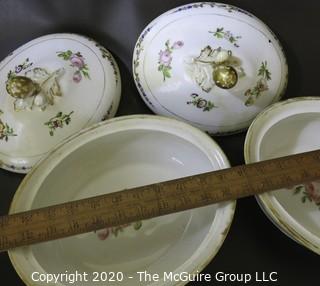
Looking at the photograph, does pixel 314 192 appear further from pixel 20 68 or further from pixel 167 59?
pixel 20 68

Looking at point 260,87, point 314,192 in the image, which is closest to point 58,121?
point 260,87

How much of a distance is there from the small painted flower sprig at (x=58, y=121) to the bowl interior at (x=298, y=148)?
0.32 metres

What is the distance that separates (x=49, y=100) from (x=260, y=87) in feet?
1.18

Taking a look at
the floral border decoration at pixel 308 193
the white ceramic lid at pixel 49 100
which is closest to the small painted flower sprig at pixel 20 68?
the white ceramic lid at pixel 49 100

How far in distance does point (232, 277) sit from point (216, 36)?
402mm

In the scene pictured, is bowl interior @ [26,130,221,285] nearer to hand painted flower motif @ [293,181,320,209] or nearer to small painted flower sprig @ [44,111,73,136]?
small painted flower sprig @ [44,111,73,136]

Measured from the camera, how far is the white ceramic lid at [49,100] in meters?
0.68

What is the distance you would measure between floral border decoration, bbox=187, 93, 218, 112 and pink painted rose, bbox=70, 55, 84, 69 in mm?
208

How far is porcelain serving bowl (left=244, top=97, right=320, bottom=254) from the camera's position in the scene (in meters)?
0.61

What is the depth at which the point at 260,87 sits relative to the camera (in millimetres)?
688

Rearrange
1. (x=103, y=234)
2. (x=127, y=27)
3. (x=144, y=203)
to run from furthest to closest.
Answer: (x=127, y=27), (x=103, y=234), (x=144, y=203)

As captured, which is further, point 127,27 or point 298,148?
point 127,27

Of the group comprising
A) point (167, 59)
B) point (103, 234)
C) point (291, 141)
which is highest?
point (167, 59)

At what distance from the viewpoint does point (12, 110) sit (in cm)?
69
